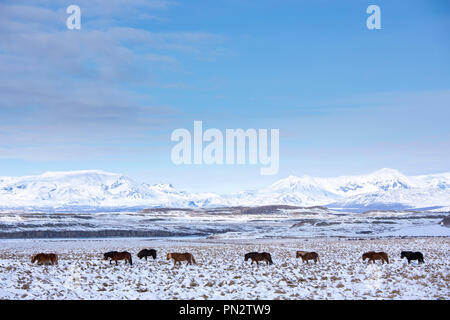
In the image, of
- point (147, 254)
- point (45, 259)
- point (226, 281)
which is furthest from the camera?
point (147, 254)

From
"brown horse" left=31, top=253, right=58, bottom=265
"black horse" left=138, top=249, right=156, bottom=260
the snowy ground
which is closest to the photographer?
the snowy ground

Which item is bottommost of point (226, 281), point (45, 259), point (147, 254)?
point (147, 254)

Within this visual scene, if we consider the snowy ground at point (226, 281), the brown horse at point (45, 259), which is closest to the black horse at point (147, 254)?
the snowy ground at point (226, 281)

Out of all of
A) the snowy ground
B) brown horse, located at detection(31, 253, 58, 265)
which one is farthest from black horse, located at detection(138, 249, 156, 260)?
brown horse, located at detection(31, 253, 58, 265)

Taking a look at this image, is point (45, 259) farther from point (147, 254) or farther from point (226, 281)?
point (226, 281)

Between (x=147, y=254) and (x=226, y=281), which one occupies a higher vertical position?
(x=226, y=281)

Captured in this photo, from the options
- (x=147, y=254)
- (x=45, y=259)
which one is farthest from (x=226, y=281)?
(x=45, y=259)

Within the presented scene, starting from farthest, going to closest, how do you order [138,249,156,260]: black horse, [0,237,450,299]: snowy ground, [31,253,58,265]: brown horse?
1. [138,249,156,260]: black horse
2. [31,253,58,265]: brown horse
3. [0,237,450,299]: snowy ground

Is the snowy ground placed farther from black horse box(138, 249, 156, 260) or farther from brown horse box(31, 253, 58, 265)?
black horse box(138, 249, 156, 260)

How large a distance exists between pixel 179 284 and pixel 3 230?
8477 cm

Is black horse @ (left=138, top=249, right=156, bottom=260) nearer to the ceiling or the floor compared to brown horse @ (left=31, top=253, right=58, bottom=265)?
nearer to the floor

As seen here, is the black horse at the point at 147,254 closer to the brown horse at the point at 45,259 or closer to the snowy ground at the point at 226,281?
the snowy ground at the point at 226,281

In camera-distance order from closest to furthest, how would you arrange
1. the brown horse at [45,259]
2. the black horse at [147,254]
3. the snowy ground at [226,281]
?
the snowy ground at [226,281], the brown horse at [45,259], the black horse at [147,254]
